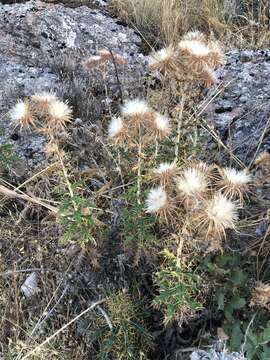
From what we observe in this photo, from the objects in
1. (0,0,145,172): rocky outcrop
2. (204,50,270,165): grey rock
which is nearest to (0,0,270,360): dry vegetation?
(204,50,270,165): grey rock

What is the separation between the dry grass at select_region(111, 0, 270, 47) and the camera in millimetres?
3955

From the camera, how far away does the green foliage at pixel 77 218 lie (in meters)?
2.02

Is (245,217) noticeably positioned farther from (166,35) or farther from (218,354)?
(166,35)

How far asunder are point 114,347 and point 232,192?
2.26 ft

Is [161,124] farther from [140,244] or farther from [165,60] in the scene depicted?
[140,244]

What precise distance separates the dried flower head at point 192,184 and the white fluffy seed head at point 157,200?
0.05 metres

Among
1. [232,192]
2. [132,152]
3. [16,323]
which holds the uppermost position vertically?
[232,192]

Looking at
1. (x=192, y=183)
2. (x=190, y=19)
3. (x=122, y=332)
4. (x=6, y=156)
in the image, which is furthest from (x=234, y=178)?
(x=190, y=19)

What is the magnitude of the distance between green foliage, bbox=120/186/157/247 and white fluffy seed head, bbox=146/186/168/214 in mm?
148

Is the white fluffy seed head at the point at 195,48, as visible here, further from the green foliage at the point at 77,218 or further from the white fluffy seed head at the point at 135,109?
the green foliage at the point at 77,218

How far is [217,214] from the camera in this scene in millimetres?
1735

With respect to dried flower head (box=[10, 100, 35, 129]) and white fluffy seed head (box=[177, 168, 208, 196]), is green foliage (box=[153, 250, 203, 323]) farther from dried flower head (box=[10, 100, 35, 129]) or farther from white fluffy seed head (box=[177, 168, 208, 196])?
dried flower head (box=[10, 100, 35, 129])

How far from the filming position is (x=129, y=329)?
2.13 m

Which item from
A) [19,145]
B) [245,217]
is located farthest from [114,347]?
[19,145]
